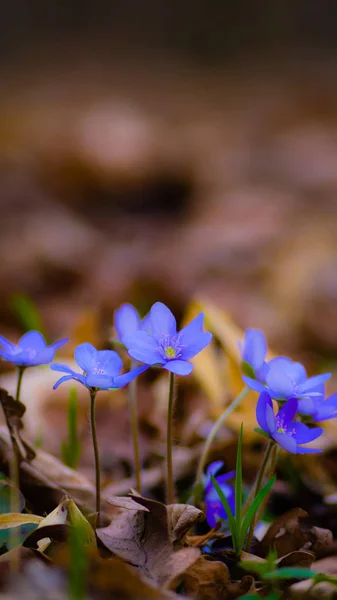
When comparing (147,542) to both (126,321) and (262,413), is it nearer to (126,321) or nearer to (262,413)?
(262,413)

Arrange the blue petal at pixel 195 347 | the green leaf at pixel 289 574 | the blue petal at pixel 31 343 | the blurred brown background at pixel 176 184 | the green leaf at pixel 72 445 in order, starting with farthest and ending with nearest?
the blurred brown background at pixel 176 184 < the green leaf at pixel 72 445 < the blue petal at pixel 31 343 < the blue petal at pixel 195 347 < the green leaf at pixel 289 574

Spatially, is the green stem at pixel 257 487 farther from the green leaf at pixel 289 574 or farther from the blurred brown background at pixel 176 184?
the blurred brown background at pixel 176 184

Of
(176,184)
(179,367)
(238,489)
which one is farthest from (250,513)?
(176,184)

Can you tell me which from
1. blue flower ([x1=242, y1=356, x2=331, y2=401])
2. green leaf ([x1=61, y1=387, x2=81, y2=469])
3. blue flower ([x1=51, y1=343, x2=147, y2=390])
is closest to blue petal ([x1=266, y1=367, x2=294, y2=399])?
blue flower ([x1=242, y1=356, x2=331, y2=401])

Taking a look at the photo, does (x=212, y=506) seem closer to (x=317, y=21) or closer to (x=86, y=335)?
(x=86, y=335)

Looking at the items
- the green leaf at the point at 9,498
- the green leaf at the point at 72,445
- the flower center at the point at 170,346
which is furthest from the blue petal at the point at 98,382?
the green leaf at the point at 72,445

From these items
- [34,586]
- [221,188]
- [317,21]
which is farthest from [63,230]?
[317,21]
